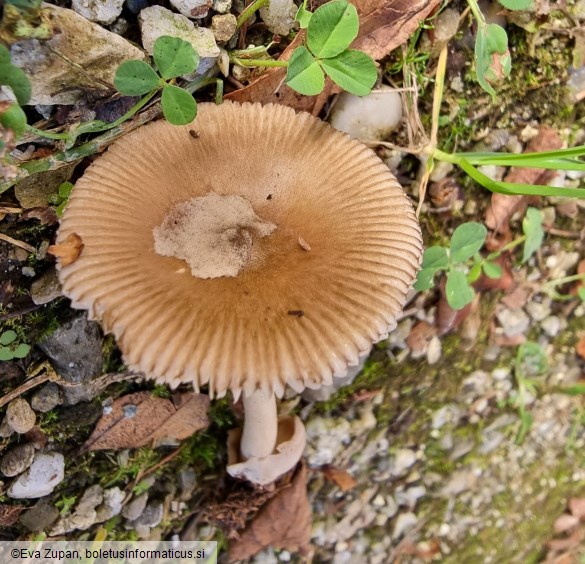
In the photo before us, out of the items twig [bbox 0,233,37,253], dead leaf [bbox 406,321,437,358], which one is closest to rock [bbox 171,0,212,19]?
twig [bbox 0,233,37,253]

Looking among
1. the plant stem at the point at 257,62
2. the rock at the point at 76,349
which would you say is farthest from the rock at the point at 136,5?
the rock at the point at 76,349

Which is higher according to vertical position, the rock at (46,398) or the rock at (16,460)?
the rock at (46,398)

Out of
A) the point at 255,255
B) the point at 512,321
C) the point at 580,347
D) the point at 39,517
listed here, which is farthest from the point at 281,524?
the point at 580,347

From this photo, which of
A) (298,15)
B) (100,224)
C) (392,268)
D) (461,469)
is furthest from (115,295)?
(461,469)

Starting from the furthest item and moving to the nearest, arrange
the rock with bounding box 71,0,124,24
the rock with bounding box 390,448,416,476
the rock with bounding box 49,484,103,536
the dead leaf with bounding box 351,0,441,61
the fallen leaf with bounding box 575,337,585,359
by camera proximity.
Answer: the fallen leaf with bounding box 575,337,585,359 → the rock with bounding box 390,448,416,476 → the rock with bounding box 49,484,103,536 → the dead leaf with bounding box 351,0,441,61 → the rock with bounding box 71,0,124,24

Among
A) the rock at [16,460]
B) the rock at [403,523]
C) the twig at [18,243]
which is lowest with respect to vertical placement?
the rock at [403,523]

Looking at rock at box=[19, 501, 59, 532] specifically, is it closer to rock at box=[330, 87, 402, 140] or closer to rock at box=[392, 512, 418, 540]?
rock at box=[392, 512, 418, 540]

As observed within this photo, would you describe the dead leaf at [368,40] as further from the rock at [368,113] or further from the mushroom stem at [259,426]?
the mushroom stem at [259,426]
